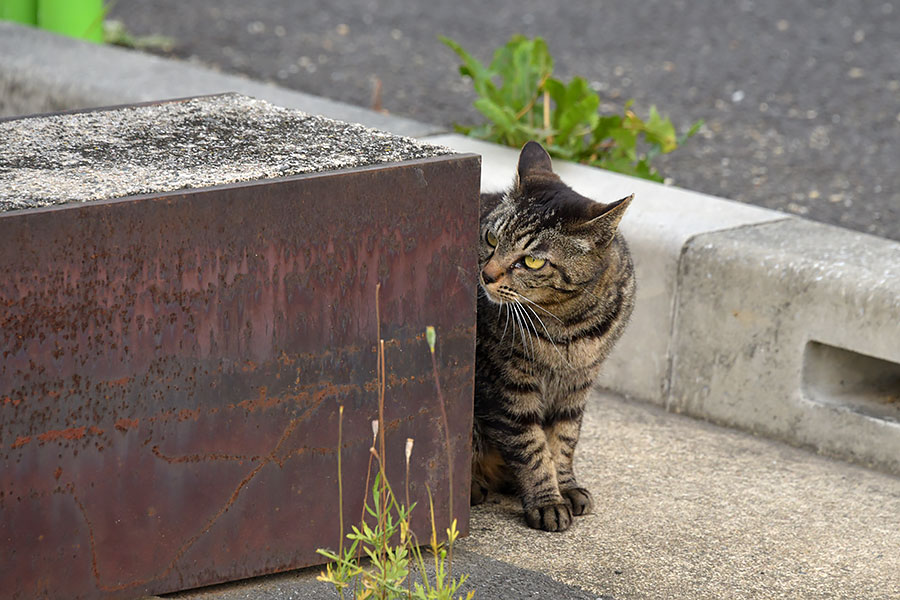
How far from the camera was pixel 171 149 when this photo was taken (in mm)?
2639

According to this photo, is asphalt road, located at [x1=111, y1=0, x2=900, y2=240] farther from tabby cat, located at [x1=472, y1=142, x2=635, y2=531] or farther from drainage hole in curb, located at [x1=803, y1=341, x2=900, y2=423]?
tabby cat, located at [x1=472, y1=142, x2=635, y2=531]

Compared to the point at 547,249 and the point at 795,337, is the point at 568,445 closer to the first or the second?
the point at 547,249

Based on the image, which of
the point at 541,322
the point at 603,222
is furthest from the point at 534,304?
the point at 603,222

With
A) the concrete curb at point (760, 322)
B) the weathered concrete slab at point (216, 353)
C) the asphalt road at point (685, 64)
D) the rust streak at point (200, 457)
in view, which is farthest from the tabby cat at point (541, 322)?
the asphalt road at point (685, 64)

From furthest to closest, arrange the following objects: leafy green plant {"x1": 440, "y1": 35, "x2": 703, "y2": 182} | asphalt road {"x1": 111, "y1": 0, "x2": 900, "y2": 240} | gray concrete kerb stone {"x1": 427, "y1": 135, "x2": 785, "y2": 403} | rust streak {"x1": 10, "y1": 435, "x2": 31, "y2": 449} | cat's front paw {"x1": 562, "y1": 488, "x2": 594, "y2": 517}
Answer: asphalt road {"x1": 111, "y1": 0, "x2": 900, "y2": 240}
leafy green plant {"x1": 440, "y1": 35, "x2": 703, "y2": 182}
gray concrete kerb stone {"x1": 427, "y1": 135, "x2": 785, "y2": 403}
cat's front paw {"x1": 562, "y1": 488, "x2": 594, "y2": 517}
rust streak {"x1": 10, "y1": 435, "x2": 31, "y2": 449}

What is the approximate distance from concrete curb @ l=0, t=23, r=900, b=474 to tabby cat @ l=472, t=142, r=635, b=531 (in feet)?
1.97

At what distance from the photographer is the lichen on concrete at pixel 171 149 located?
2.37 m

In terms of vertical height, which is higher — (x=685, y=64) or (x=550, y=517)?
(x=685, y=64)

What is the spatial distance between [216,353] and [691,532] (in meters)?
1.32

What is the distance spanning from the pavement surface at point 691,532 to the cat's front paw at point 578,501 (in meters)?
0.03

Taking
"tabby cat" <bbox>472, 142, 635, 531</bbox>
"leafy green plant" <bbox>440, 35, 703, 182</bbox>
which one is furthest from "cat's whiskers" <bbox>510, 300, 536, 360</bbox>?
"leafy green plant" <bbox>440, 35, 703, 182</bbox>

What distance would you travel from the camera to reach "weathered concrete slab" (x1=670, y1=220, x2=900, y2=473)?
3.42 meters

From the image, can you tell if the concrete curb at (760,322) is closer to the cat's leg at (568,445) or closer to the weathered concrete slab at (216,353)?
the cat's leg at (568,445)

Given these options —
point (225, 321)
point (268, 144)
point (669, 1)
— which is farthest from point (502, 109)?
point (669, 1)
